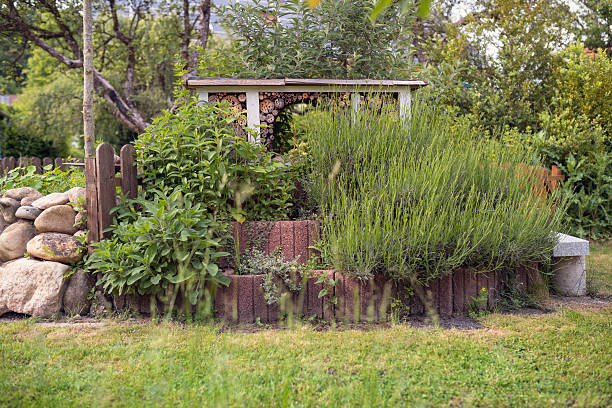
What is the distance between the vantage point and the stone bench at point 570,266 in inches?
166

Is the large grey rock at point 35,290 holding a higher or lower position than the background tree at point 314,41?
lower

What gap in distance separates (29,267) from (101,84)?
8.46 metres

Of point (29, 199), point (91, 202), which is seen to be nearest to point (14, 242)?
point (29, 199)

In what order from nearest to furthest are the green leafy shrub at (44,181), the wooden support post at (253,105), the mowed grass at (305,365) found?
the mowed grass at (305,365) → the green leafy shrub at (44,181) → the wooden support post at (253,105)

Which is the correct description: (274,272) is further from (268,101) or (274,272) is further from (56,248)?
(268,101)

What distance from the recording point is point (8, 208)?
13.5 feet

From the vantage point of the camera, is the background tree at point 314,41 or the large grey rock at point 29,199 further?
the background tree at point 314,41

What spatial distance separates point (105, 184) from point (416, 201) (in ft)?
8.24

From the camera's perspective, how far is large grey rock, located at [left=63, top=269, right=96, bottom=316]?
367cm

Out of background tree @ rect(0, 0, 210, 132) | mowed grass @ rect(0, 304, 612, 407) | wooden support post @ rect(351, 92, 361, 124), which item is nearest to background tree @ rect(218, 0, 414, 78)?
wooden support post @ rect(351, 92, 361, 124)

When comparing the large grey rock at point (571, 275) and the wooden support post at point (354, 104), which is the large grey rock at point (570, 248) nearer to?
the large grey rock at point (571, 275)

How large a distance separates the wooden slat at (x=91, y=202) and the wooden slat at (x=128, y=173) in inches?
8.7

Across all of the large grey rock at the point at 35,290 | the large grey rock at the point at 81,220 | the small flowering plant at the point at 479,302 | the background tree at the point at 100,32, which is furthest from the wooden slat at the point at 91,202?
the background tree at the point at 100,32

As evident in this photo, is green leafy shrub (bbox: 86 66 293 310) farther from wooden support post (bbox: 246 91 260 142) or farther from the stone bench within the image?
the stone bench
